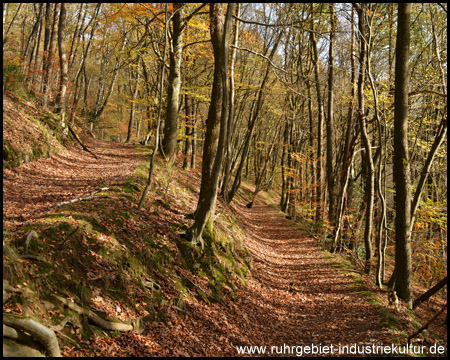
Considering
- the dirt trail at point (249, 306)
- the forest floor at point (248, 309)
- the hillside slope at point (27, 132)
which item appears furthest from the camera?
the hillside slope at point (27, 132)

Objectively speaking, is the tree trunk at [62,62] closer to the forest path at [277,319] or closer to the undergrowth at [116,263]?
the undergrowth at [116,263]

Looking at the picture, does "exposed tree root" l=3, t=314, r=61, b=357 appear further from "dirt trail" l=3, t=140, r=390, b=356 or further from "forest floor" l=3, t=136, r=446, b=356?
"dirt trail" l=3, t=140, r=390, b=356

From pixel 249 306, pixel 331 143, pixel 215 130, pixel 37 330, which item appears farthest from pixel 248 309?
pixel 331 143

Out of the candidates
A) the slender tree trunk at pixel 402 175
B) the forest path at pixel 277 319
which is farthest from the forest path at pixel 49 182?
the slender tree trunk at pixel 402 175

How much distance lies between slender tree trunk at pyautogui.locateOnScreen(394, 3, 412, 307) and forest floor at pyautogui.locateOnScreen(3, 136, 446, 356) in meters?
1.21

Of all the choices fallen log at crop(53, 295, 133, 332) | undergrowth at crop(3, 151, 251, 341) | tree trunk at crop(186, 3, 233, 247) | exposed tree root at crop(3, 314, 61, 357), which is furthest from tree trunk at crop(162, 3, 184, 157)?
exposed tree root at crop(3, 314, 61, 357)

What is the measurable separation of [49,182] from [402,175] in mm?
9549

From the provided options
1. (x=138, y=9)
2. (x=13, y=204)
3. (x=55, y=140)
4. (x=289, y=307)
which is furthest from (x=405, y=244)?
(x=55, y=140)

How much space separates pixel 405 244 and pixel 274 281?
3.96 meters

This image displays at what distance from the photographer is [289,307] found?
8516mm

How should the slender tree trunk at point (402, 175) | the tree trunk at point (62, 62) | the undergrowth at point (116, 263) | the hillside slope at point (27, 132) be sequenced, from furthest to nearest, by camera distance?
the tree trunk at point (62, 62), the hillside slope at point (27, 132), the slender tree trunk at point (402, 175), the undergrowth at point (116, 263)

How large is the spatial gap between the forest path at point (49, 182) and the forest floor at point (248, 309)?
0.02m

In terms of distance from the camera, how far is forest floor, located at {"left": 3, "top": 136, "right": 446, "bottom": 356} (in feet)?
17.1

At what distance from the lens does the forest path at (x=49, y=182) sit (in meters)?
6.54
